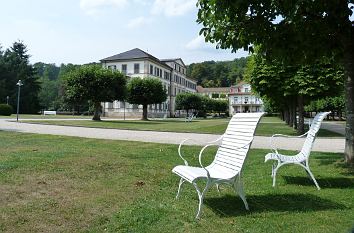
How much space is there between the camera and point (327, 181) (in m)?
7.52

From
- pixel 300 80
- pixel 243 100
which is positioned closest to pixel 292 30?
pixel 300 80

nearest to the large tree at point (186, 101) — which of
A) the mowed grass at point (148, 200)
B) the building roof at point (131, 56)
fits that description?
the building roof at point (131, 56)

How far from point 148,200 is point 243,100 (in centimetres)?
12500

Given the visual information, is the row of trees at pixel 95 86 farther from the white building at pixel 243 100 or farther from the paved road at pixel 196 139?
the white building at pixel 243 100

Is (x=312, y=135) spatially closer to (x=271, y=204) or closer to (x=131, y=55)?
(x=271, y=204)

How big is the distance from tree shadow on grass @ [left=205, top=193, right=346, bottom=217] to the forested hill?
154880 millimetres

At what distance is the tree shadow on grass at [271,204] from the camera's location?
17.6 feet

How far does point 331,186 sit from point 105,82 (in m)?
39.0

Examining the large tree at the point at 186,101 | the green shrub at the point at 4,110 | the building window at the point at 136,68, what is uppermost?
the building window at the point at 136,68

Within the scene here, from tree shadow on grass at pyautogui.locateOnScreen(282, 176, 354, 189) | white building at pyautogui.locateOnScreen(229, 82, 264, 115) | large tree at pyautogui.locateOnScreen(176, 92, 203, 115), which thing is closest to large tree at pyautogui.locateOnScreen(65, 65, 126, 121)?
tree shadow on grass at pyautogui.locateOnScreen(282, 176, 354, 189)

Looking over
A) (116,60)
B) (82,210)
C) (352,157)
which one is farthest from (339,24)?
(116,60)

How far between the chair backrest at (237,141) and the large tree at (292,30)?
308 cm

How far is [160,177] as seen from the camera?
7.62 metres

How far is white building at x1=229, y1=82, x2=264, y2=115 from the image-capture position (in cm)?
12694
